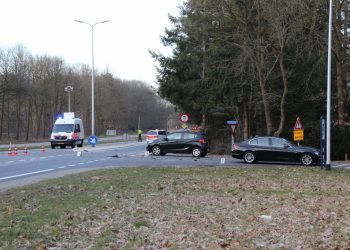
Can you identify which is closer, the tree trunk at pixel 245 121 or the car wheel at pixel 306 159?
the car wheel at pixel 306 159

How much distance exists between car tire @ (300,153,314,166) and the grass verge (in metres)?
11.6

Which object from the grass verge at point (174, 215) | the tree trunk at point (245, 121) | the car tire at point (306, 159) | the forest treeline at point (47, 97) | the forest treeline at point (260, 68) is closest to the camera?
the grass verge at point (174, 215)

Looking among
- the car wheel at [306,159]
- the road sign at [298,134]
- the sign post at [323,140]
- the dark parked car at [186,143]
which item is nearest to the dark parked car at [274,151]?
the car wheel at [306,159]

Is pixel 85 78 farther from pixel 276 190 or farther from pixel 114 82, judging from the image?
pixel 276 190

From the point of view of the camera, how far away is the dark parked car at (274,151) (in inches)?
1072

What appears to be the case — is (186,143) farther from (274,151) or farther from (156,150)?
(274,151)

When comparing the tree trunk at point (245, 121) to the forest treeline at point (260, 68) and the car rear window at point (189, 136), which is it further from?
the car rear window at point (189, 136)

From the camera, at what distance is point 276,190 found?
1390 cm

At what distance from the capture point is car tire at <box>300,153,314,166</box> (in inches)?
1070

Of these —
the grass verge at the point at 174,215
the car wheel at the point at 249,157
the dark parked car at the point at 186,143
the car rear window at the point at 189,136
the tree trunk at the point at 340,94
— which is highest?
the tree trunk at the point at 340,94

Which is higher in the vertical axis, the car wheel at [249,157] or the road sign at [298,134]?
the road sign at [298,134]

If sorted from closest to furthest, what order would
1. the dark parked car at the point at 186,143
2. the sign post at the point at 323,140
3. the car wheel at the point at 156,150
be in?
the sign post at the point at 323,140, the dark parked car at the point at 186,143, the car wheel at the point at 156,150

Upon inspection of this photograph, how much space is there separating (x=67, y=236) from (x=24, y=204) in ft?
11.4

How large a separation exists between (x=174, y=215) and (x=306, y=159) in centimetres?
1896
